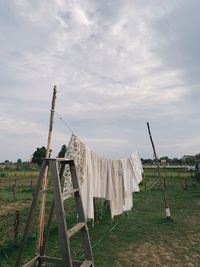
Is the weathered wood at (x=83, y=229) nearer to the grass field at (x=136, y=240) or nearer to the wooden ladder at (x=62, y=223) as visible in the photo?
the wooden ladder at (x=62, y=223)

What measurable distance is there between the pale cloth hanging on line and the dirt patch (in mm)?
5242

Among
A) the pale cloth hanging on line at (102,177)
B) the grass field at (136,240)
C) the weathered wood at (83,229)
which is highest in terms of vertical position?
the pale cloth hanging on line at (102,177)

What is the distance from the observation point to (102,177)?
854 centimetres

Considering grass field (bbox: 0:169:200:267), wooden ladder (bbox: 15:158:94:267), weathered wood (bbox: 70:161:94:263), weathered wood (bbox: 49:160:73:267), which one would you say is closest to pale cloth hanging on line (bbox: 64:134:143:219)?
grass field (bbox: 0:169:200:267)

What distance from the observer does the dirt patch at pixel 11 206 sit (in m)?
12.6

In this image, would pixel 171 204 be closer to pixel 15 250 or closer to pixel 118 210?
pixel 118 210

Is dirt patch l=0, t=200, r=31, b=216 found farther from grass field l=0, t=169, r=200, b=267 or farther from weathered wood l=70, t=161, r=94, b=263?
weathered wood l=70, t=161, r=94, b=263

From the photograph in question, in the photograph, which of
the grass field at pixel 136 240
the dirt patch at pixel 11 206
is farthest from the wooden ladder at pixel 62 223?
the dirt patch at pixel 11 206

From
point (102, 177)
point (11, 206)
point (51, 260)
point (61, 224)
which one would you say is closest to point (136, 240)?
point (102, 177)

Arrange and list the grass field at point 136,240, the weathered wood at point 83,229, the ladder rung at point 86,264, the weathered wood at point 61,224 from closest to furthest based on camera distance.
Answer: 1. the weathered wood at point 61,224
2. the ladder rung at point 86,264
3. the weathered wood at point 83,229
4. the grass field at point 136,240

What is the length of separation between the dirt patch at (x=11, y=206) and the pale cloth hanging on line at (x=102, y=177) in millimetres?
5242

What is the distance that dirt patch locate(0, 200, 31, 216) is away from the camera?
12.6m

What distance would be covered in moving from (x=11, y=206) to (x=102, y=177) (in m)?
7.09

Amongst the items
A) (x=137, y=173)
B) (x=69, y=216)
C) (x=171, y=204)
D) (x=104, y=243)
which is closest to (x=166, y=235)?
(x=104, y=243)
